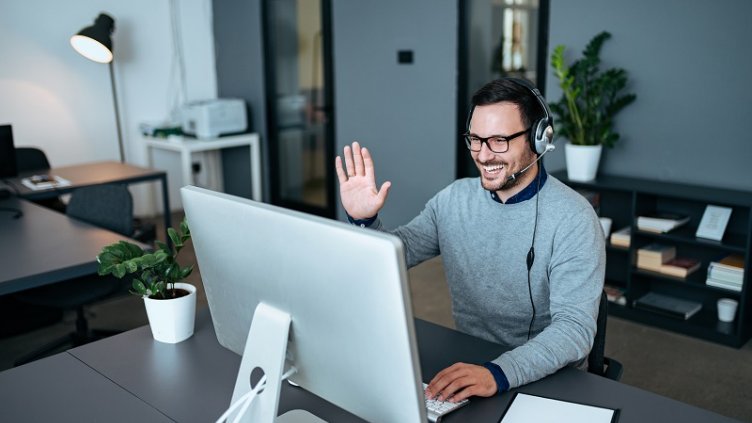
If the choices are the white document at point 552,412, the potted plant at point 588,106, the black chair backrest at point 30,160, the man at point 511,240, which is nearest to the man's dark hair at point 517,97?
the man at point 511,240

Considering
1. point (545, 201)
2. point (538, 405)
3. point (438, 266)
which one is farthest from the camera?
point (438, 266)

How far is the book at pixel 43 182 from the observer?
377 cm

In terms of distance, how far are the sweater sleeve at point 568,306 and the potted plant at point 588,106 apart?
1.94m

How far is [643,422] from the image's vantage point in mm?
1262

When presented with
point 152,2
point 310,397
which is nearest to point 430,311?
point 310,397

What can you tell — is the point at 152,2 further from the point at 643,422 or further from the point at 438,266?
the point at 643,422

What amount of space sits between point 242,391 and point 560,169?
3.12 metres

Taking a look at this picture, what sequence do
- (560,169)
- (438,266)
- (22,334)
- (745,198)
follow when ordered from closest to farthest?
(745,198) < (22,334) < (560,169) < (438,266)

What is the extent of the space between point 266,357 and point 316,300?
17 centimetres

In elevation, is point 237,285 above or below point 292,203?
above

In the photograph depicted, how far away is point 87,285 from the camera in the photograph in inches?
115

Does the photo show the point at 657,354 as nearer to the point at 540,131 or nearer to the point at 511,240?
the point at 511,240

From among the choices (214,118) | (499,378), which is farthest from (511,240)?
(214,118)

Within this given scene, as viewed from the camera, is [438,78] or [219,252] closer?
[219,252]
